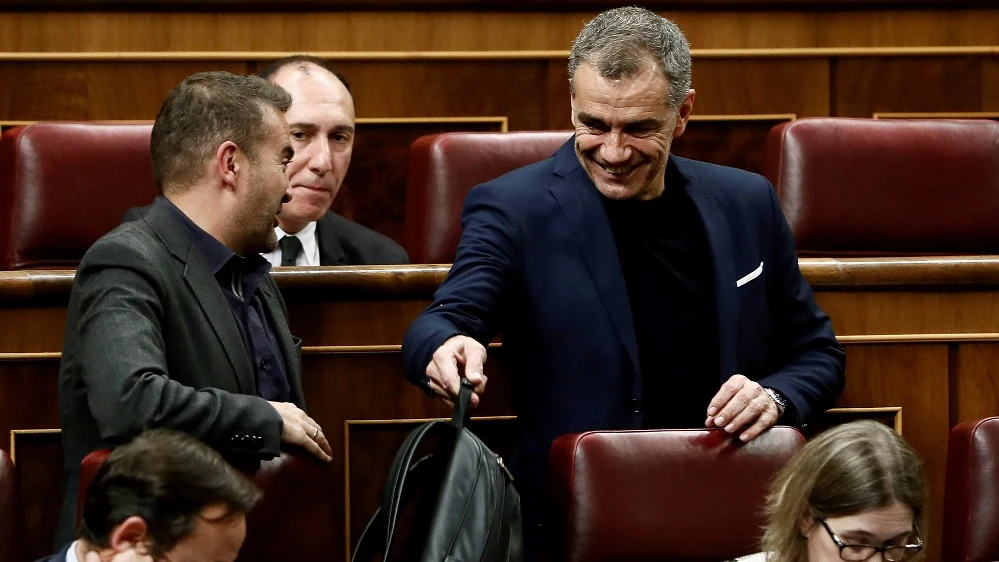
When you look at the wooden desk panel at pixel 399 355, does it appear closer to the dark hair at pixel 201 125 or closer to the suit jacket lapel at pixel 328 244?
the dark hair at pixel 201 125

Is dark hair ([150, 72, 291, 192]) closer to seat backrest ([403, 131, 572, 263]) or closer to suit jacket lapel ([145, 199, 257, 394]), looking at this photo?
suit jacket lapel ([145, 199, 257, 394])

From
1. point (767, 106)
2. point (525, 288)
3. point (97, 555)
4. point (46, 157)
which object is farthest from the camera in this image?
point (767, 106)

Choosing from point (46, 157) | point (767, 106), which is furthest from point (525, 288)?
point (767, 106)

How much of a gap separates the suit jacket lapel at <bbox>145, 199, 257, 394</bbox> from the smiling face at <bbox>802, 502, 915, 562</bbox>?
0.30m

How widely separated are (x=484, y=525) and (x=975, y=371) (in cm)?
39

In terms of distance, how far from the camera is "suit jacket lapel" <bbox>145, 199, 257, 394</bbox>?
2.20ft

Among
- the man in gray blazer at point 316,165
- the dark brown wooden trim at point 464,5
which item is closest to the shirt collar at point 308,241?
the man in gray blazer at point 316,165

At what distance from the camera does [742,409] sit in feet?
2.19

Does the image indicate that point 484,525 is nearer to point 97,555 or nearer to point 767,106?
point 97,555

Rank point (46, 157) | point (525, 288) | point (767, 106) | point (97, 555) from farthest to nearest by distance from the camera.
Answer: point (767, 106), point (46, 157), point (525, 288), point (97, 555)

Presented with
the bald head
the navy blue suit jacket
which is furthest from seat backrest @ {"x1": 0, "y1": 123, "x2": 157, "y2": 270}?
the navy blue suit jacket

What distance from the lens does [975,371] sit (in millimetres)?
825

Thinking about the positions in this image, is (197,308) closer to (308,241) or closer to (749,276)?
(749,276)

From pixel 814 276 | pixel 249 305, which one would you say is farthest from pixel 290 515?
pixel 814 276
